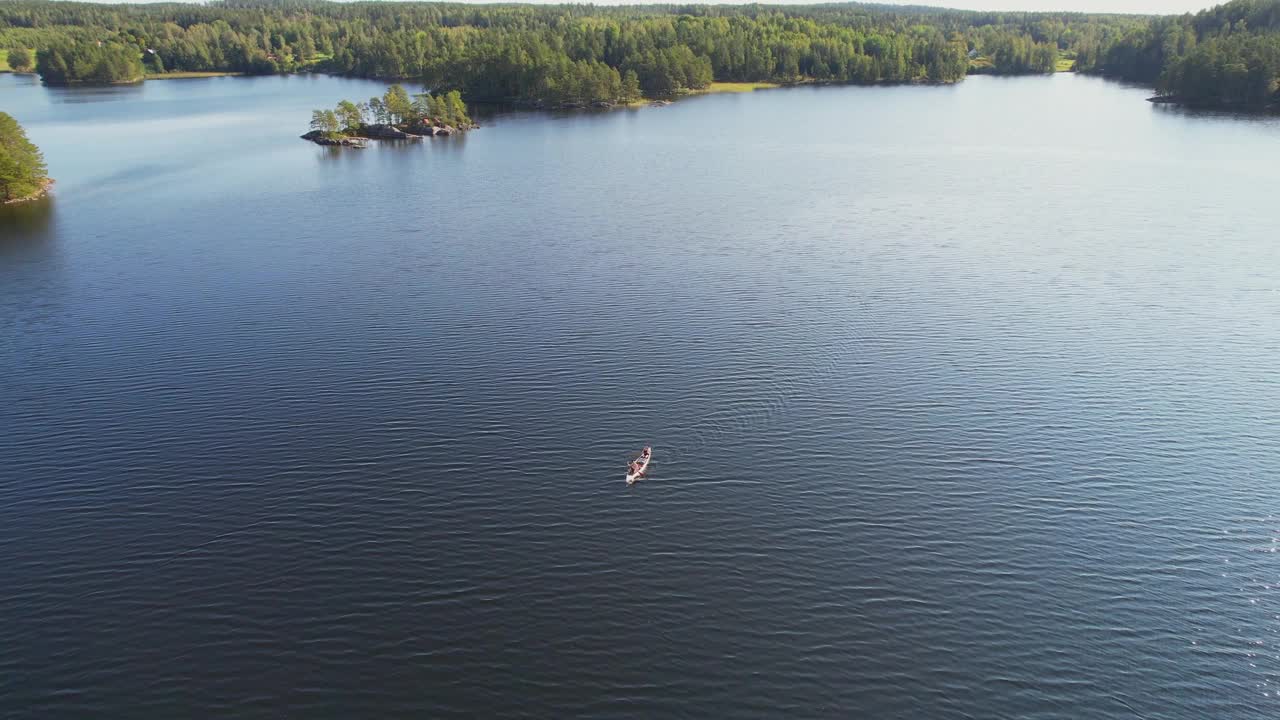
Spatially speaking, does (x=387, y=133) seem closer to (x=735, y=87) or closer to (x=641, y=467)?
(x=735, y=87)


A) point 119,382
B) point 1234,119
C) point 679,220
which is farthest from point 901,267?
point 1234,119

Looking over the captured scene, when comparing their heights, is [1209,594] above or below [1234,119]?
below

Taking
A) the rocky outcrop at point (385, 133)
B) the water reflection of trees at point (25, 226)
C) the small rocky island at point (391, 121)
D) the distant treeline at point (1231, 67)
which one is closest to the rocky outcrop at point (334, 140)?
the small rocky island at point (391, 121)

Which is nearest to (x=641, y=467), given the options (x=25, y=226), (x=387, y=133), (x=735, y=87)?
(x=25, y=226)

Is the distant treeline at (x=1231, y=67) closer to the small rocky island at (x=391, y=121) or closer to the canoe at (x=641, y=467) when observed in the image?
the small rocky island at (x=391, y=121)

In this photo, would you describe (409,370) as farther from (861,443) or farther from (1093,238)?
(1093,238)

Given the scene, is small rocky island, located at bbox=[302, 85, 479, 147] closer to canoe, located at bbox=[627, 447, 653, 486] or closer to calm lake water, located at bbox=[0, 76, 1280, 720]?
calm lake water, located at bbox=[0, 76, 1280, 720]

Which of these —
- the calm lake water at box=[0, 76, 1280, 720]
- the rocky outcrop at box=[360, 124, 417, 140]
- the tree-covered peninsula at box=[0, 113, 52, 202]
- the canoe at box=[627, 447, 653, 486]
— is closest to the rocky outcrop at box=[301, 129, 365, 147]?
the rocky outcrop at box=[360, 124, 417, 140]
